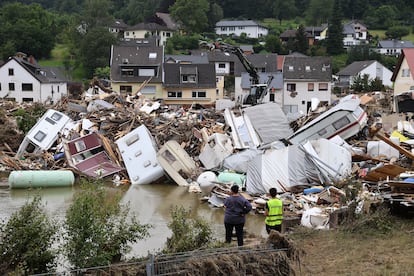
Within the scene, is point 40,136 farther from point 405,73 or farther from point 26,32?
point 26,32

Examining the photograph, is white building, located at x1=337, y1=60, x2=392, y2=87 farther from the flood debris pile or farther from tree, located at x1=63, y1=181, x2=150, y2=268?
tree, located at x1=63, y1=181, x2=150, y2=268

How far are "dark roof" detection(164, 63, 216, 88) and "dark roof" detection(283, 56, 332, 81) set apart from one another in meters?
5.12

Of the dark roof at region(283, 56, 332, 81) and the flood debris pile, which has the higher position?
the dark roof at region(283, 56, 332, 81)

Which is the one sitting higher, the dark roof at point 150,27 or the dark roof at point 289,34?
the dark roof at point 150,27

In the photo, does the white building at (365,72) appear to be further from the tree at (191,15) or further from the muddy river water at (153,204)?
the muddy river water at (153,204)

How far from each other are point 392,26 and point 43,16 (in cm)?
4534

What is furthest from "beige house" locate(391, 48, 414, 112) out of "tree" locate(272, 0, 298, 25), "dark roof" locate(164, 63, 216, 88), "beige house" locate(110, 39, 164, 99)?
"tree" locate(272, 0, 298, 25)

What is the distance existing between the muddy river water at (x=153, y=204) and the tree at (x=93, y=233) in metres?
3.26

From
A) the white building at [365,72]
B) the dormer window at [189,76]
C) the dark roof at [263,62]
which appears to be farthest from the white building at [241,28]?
the dormer window at [189,76]

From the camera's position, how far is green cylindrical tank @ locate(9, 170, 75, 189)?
1895 cm

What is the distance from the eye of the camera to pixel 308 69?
40.9 meters

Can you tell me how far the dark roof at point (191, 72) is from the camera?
39062mm

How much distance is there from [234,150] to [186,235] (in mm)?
11339

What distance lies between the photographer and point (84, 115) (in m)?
25.5
